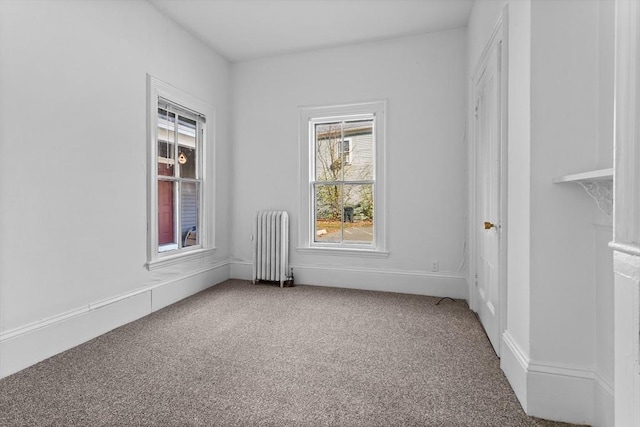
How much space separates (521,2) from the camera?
171 centimetres

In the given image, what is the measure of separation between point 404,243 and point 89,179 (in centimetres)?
312

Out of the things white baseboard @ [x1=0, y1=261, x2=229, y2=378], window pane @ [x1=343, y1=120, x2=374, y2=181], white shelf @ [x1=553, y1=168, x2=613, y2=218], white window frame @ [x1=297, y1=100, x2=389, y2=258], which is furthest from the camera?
window pane @ [x1=343, y1=120, x2=374, y2=181]

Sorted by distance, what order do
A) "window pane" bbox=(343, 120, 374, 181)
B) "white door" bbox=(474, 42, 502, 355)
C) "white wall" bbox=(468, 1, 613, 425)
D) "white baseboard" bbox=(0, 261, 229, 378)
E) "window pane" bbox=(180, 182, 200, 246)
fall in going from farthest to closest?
"window pane" bbox=(343, 120, 374, 181)
"window pane" bbox=(180, 182, 200, 246)
"white door" bbox=(474, 42, 502, 355)
"white baseboard" bbox=(0, 261, 229, 378)
"white wall" bbox=(468, 1, 613, 425)

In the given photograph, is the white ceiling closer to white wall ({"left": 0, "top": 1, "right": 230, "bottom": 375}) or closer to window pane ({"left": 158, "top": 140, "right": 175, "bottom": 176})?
white wall ({"left": 0, "top": 1, "right": 230, "bottom": 375})

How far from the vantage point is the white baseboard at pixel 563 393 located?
150 cm

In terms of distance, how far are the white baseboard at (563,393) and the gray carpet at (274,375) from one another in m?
0.07

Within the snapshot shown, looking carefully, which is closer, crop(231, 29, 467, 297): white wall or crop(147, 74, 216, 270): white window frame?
crop(147, 74, 216, 270): white window frame

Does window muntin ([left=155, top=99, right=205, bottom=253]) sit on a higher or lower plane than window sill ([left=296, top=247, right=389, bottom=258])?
higher

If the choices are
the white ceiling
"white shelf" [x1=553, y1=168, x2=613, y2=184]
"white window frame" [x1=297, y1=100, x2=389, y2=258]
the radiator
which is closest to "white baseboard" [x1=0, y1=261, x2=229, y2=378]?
the radiator

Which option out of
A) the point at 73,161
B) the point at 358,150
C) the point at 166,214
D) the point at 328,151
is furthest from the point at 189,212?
the point at 358,150

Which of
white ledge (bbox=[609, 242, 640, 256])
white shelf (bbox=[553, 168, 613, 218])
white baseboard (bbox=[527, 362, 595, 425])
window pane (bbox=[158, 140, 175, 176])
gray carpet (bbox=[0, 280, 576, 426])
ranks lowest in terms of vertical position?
gray carpet (bbox=[0, 280, 576, 426])

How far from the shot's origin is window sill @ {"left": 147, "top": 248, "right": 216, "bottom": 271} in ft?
10.3

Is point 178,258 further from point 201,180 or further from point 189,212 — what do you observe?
point 201,180

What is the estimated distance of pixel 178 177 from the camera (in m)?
Result: 3.57
